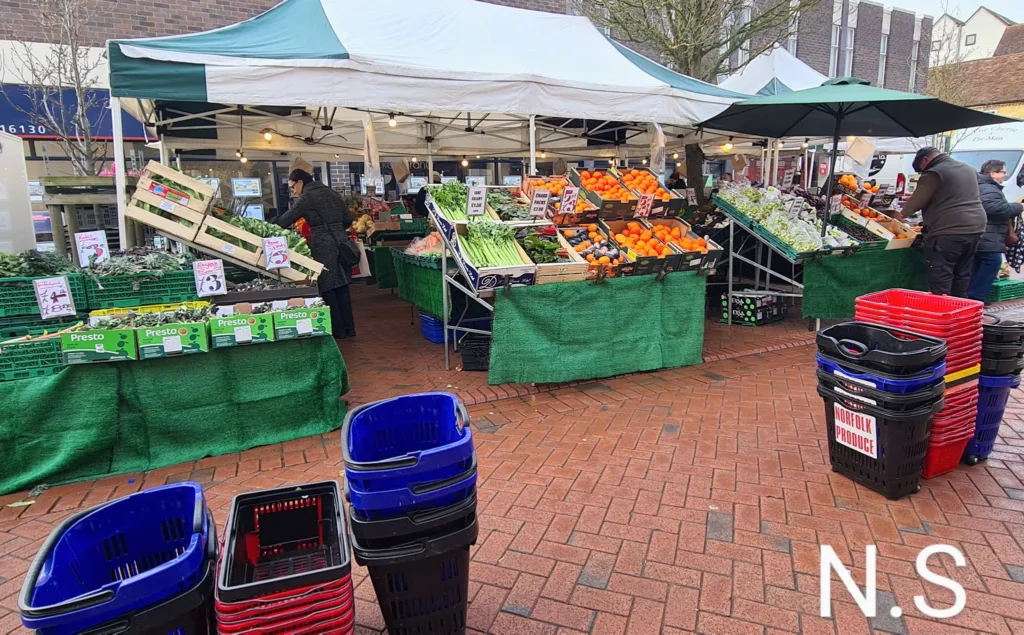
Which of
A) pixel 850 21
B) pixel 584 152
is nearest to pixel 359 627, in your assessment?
pixel 584 152

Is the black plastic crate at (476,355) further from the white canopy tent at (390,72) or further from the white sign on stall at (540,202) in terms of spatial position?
the white canopy tent at (390,72)

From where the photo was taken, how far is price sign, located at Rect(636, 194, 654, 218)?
236 inches

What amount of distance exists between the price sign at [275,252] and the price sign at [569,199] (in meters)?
2.63

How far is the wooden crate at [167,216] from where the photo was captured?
4504 millimetres

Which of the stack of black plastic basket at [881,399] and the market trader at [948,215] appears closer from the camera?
the stack of black plastic basket at [881,399]

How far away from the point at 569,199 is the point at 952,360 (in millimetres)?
3444

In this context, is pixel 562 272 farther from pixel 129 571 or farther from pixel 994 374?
pixel 129 571

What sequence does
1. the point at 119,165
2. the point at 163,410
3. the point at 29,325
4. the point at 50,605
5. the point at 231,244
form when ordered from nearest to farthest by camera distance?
the point at 50,605, the point at 163,410, the point at 29,325, the point at 119,165, the point at 231,244

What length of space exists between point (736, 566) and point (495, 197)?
14.2ft

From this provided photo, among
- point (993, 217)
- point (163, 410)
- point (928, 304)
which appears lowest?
point (163, 410)

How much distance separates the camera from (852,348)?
3.17 meters

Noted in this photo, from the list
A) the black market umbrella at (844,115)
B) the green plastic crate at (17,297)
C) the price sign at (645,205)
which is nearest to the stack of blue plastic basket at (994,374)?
the black market umbrella at (844,115)

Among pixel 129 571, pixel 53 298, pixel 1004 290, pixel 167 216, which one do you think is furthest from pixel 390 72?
pixel 1004 290

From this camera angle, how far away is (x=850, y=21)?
2183 cm
